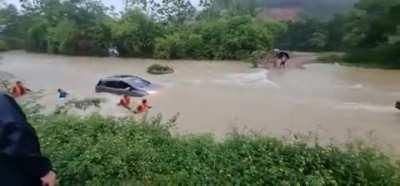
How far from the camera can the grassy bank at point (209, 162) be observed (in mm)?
5918

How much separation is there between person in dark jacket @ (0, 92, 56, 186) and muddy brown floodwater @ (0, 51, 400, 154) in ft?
30.9

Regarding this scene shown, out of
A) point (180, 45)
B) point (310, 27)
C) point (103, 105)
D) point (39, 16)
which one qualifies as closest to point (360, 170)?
point (103, 105)

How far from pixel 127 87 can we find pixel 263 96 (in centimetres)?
561

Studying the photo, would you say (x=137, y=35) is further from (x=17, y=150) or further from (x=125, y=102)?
A: (x=17, y=150)

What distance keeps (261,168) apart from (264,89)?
1599cm

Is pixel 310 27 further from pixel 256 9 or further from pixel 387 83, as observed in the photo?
pixel 387 83

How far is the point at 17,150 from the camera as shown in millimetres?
2570

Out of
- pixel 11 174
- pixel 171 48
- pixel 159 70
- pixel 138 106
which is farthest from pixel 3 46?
pixel 11 174

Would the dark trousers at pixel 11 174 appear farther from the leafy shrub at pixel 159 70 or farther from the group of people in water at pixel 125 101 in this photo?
the leafy shrub at pixel 159 70

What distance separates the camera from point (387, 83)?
926 inches

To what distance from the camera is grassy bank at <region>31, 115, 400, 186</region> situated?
5.92 m

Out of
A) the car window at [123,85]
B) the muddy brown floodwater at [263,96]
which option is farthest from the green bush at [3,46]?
the car window at [123,85]

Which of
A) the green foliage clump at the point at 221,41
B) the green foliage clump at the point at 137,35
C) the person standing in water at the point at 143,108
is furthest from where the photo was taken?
the green foliage clump at the point at 137,35

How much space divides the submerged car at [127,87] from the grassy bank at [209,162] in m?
14.0
